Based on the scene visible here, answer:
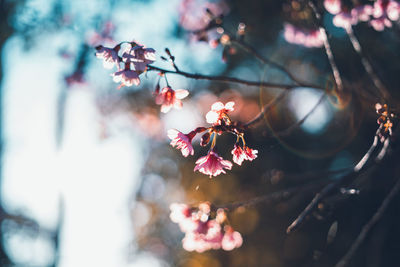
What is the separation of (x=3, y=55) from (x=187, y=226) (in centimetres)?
329

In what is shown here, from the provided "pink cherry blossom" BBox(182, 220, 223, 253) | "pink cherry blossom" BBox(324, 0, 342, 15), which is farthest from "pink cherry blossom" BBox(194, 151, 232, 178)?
"pink cherry blossom" BBox(324, 0, 342, 15)

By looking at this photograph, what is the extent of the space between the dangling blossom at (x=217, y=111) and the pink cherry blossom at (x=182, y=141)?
134mm

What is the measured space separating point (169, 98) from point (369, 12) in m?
1.82

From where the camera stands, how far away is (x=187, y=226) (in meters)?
Result: 2.13

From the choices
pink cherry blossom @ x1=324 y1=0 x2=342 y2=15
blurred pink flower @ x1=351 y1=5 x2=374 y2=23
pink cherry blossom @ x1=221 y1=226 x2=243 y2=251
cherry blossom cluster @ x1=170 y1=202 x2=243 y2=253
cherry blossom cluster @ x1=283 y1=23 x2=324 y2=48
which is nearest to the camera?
cherry blossom cluster @ x1=170 y1=202 x2=243 y2=253

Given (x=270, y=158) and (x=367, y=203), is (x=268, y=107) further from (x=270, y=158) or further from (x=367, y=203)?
(x=270, y=158)

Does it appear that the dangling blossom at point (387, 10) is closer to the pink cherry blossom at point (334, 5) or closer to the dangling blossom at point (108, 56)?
the pink cherry blossom at point (334, 5)

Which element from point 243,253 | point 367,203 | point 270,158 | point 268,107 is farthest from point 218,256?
point 268,107

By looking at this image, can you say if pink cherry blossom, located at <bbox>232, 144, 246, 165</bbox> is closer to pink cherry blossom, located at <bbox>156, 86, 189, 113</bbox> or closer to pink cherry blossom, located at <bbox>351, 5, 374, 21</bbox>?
pink cherry blossom, located at <bbox>156, 86, 189, 113</bbox>

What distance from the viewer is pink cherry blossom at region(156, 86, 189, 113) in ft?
5.33

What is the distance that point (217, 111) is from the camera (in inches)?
58.6

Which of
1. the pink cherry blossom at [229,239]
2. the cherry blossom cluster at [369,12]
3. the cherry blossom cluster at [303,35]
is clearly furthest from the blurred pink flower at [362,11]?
the pink cherry blossom at [229,239]

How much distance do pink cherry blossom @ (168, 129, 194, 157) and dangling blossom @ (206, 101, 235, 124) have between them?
134mm

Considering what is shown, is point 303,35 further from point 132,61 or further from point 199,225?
point 132,61
